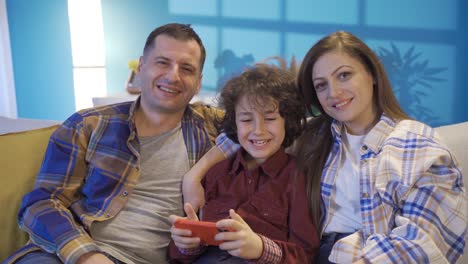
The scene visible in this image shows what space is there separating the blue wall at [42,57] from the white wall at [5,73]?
0.04 meters

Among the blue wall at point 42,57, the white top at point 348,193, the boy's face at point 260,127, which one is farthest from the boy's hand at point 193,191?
the blue wall at point 42,57

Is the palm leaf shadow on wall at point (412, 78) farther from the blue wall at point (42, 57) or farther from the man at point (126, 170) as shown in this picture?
the blue wall at point (42, 57)

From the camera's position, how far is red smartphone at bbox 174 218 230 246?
1200 mm

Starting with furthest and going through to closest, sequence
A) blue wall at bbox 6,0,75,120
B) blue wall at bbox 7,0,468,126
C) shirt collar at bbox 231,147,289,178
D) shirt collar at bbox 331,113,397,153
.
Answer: blue wall at bbox 6,0,75,120, blue wall at bbox 7,0,468,126, shirt collar at bbox 231,147,289,178, shirt collar at bbox 331,113,397,153

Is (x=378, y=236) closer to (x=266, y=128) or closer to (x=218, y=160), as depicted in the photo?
(x=266, y=128)

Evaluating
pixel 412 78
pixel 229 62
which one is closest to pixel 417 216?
pixel 412 78

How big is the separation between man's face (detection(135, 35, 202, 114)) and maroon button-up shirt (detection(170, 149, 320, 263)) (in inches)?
12.0

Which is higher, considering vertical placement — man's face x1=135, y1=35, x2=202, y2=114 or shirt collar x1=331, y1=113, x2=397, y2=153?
man's face x1=135, y1=35, x2=202, y2=114

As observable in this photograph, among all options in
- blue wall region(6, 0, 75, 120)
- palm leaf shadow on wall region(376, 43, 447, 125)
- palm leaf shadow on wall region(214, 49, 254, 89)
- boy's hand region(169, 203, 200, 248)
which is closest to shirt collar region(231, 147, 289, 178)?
boy's hand region(169, 203, 200, 248)

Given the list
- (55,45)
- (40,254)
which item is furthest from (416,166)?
(55,45)

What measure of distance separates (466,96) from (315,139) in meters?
1.92

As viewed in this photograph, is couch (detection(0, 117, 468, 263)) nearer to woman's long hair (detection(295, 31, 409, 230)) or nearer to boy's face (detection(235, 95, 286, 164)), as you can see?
woman's long hair (detection(295, 31, 409, 230))

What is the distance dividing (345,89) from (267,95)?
235 mm

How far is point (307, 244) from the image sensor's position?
1.32 meters
